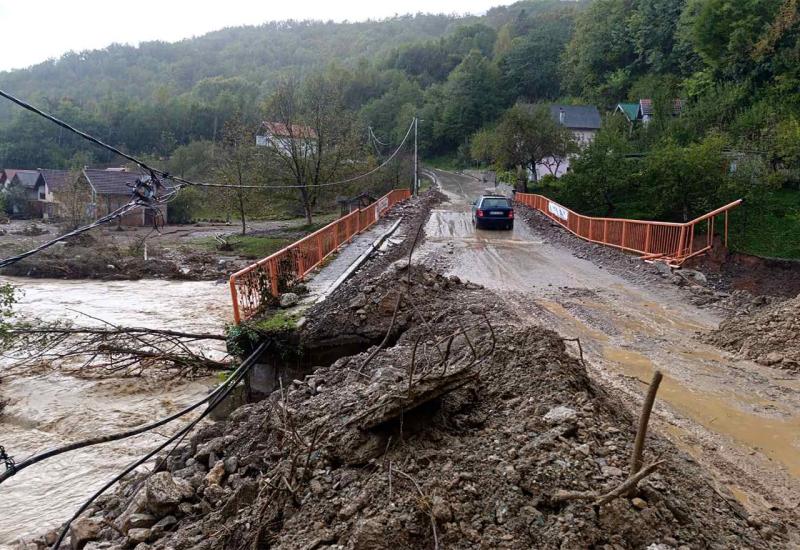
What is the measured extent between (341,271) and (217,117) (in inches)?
3735

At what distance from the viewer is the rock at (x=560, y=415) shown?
448 centimetres

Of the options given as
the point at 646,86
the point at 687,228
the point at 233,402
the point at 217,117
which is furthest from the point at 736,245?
the point at 217,117

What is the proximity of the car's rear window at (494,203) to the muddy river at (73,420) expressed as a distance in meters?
12.8

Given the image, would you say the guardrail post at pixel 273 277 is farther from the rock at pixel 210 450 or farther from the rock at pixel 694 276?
the rock at pixel 694 276

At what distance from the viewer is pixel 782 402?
682cm

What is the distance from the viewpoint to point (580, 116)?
68.3 m

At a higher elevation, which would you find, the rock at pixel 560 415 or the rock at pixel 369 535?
the rock at pixel 560 415

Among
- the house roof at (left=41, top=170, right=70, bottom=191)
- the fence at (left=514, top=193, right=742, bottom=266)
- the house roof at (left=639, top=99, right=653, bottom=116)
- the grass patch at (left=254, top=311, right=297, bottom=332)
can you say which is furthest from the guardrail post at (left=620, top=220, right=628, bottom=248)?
the house roof at (left=41, top=170, right=70, bottom=191)

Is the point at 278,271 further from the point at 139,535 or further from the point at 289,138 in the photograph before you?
the point at 289,138

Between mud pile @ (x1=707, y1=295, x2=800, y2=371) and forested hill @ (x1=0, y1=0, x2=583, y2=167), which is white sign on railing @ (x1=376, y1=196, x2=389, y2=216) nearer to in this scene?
mud pile @ (x1=707, y1=295, x2=800, y2=371)

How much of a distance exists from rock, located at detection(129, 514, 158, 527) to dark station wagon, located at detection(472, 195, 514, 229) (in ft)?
70.1

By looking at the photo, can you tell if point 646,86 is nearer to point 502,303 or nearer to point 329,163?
point 329,163

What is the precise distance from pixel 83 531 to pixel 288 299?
20.8 ft

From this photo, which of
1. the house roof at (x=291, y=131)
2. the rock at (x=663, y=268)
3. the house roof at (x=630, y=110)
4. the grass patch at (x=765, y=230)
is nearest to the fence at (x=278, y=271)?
the rock at (x=663, y=268)
